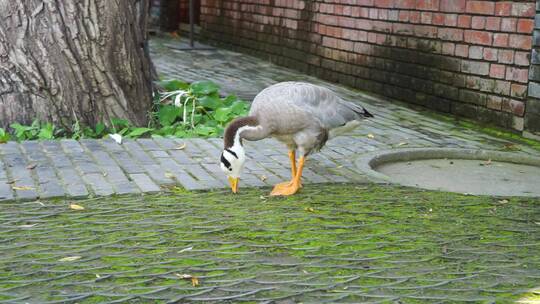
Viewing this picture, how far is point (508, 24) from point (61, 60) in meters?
4.25

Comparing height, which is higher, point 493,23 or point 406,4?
point 406,4

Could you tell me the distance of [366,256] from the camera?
443 cm

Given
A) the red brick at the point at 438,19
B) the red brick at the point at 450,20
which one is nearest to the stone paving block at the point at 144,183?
the red brick at the point at 450,20

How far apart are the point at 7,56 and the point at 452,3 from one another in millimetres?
4677

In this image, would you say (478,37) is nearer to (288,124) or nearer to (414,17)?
(414,17)

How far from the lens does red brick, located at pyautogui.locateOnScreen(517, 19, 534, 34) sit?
7988 millimetres

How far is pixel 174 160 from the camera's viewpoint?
6.58 metres

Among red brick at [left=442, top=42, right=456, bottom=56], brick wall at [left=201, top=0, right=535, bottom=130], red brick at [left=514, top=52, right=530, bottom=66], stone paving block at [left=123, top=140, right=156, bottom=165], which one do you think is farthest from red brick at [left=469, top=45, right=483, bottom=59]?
stone paving block at [left=123, top=140, right=156, bottom=165]

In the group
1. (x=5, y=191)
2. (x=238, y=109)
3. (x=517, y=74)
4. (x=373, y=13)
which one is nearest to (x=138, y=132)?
(x=238, y=109)

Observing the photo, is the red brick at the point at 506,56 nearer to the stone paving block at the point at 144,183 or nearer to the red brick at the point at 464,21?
the red brick at the point at 464,21

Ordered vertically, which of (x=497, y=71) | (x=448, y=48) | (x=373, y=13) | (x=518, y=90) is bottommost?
(x=518, y=90)

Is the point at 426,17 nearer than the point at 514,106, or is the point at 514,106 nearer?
the point at 514,106

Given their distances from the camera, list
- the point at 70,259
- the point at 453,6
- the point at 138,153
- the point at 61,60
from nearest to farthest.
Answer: the point at 70,259 → the point at 138,153 → the point at 61,60 → the point at 453,6

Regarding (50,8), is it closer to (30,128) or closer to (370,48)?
(30,128)
